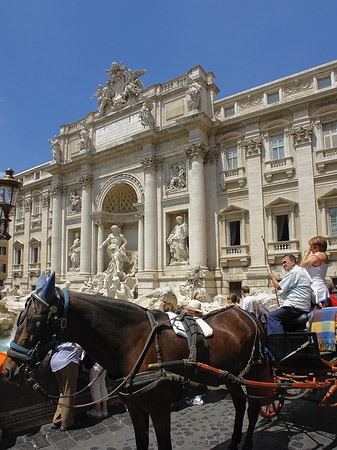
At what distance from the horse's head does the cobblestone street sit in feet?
7.81

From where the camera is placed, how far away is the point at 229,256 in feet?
59.0

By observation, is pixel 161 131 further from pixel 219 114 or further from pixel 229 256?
pixel 229 256

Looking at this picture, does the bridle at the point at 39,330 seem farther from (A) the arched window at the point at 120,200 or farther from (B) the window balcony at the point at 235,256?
(A) the arched window at the point at 120,200

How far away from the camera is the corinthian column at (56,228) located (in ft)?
81.6

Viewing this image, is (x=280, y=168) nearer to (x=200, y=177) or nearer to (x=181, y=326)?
(x=200, y=177)

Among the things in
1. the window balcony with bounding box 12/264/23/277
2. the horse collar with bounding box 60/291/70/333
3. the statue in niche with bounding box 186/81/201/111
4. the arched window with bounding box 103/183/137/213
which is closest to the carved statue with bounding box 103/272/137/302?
the arched window with bounding box 103/183/137/213

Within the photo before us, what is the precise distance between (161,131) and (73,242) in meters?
10.8

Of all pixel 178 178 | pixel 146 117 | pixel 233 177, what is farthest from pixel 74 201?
pixel 233 177

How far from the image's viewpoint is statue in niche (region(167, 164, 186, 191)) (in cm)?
1980

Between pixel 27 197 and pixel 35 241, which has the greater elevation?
pixel 27 197

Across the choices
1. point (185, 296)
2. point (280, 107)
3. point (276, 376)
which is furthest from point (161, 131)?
point (276, 376)

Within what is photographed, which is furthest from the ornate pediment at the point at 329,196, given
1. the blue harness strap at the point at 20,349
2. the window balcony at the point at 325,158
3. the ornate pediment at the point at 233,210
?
the blue harness strap at the point at 20,349

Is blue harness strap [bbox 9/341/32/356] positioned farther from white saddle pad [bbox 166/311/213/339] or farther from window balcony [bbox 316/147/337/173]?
window balcony [bbox 316/147/337/173]

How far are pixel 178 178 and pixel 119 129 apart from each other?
6410mm
